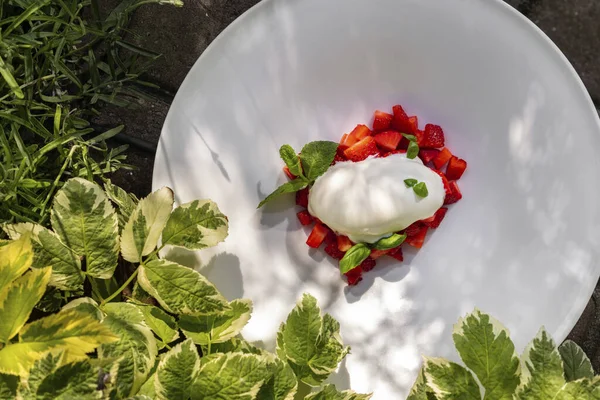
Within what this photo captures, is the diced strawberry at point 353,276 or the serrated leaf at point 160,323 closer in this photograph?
the serrated leaf at point 160,323

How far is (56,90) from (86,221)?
324 millimetres

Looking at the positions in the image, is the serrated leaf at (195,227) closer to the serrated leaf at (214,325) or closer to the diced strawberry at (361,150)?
the serrated leaf at (214,325)

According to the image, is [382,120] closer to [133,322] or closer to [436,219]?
[436,219]

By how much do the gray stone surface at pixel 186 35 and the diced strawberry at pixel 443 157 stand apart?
0.32 meters

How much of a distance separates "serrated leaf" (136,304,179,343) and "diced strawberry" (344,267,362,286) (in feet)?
0.88

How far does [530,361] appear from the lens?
604 mm

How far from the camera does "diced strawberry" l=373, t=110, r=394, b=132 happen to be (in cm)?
91

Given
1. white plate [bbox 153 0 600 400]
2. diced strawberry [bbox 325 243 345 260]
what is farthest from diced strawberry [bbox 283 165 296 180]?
diced strawberry [bbox 325 243 345 260]

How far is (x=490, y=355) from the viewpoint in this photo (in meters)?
0.61

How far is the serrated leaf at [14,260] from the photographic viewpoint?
562 mm

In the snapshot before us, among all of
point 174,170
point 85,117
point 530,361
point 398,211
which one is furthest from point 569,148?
point 85,117

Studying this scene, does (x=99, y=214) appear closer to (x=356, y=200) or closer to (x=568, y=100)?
(x=356, y=200)

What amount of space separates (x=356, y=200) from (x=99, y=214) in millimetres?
351

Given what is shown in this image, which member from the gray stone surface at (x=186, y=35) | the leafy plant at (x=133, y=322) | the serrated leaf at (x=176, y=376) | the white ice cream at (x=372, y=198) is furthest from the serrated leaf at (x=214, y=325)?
the gray stone surface at (x=186, y=35)
